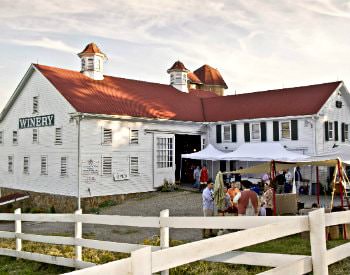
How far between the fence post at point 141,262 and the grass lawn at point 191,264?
14.8ft

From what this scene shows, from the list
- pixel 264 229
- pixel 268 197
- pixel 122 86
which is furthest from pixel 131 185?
pixel 264 229

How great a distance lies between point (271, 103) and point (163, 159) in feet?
28.7

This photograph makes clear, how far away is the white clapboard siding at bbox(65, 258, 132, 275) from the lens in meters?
2.49

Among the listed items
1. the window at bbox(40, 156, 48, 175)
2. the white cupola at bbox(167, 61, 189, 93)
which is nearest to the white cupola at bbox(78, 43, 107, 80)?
the window at bbox(40, 156, 48, 175)

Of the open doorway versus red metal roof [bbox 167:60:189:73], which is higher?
→ red metal roof [bbox 167:60:189:73]

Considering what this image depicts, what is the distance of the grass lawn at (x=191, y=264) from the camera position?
7105 millimetres

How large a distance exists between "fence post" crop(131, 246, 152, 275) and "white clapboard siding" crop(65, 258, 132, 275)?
0.03m

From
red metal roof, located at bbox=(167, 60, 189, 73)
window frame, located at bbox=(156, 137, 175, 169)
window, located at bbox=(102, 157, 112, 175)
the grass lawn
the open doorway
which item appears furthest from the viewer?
red metal roof, located at bbox=(167, 60, 189, 73)

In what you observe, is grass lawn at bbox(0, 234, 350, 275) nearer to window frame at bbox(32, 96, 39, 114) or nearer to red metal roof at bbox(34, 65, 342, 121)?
red metal roof at bbox(34, 65, 342, 121)

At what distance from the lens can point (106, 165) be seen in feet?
79.9

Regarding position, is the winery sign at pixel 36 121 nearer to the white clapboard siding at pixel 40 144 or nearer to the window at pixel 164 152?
the white clapboard siding at pixel 40 144

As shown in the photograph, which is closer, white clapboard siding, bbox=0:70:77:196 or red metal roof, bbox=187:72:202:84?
white clapboard siding, bbox=0:70:77:196

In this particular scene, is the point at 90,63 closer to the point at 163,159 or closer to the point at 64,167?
the point at 64,167

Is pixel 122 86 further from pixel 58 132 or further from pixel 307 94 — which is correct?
pixel 307 94
